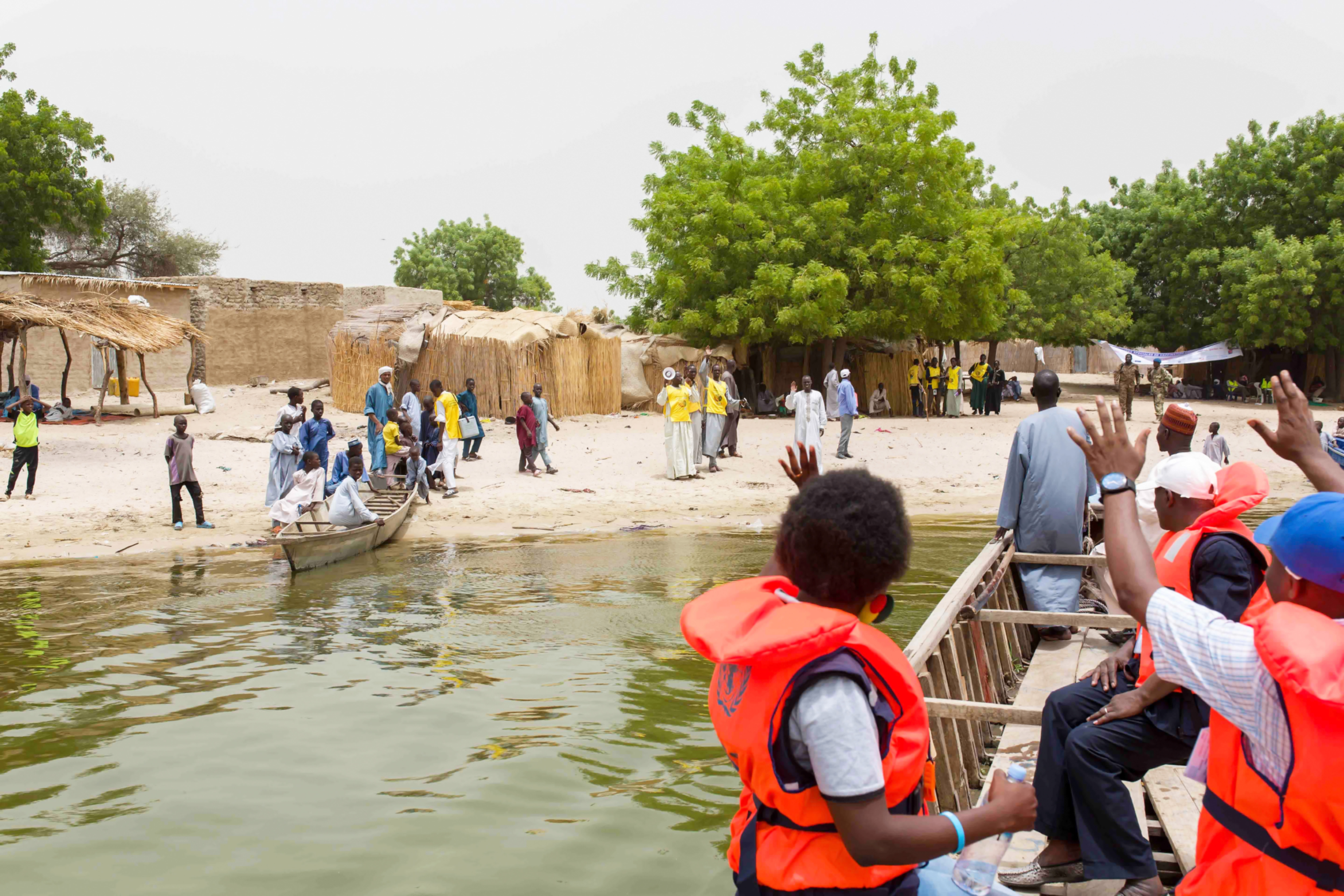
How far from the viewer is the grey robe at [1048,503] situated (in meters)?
6.88

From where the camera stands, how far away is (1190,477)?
369cm

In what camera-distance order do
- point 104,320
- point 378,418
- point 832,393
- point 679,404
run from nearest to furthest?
point 378,418 → point 679,404 → point 104,320 → point 832,393

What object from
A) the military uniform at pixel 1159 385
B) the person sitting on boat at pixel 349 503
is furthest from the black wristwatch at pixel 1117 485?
the military uniform at pixel 1159 385

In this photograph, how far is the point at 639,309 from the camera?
98.5 ft

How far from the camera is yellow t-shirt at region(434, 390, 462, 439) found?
57.2 feet

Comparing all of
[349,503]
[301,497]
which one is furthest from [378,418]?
[349,503]

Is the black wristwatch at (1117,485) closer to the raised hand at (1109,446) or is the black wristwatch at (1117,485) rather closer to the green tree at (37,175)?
the raised hand at (1109,446)

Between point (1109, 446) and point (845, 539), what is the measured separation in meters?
1.03

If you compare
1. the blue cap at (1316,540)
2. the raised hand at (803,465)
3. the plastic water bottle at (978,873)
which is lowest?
the plastic water bottle at (978,873)

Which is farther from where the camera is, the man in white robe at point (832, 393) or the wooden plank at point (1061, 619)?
the man in white robe at point (832, 393)

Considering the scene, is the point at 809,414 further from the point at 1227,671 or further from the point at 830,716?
the point at 830,716

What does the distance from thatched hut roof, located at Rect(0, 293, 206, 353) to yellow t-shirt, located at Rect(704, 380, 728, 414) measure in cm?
1117

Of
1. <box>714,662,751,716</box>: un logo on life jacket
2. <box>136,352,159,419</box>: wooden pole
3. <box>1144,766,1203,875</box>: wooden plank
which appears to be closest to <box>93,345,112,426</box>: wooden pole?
<box>136,352,159,419</box>: wooden pole

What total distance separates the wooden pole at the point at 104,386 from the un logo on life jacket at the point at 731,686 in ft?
78.5
